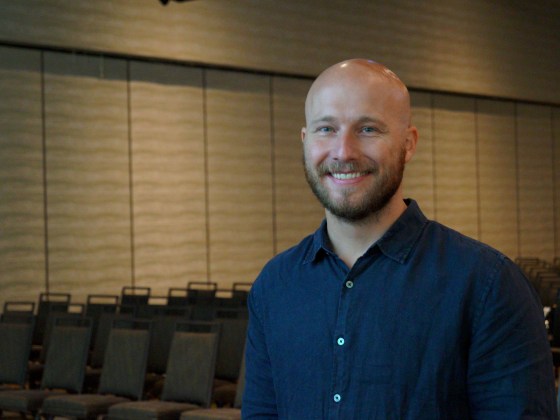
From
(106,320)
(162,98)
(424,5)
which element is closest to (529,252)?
(424,5)

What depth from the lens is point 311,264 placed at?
191cm

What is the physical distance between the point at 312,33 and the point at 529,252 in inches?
325

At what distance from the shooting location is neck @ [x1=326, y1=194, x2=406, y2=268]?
1.85m

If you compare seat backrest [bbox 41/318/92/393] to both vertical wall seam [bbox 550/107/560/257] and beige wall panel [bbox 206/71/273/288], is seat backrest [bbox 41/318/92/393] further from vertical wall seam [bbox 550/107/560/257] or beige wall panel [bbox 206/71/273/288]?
vertical wall seam [bbox 550/107/560/257]

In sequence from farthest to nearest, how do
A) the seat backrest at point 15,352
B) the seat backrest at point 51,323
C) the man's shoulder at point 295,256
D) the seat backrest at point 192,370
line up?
the seat backrest at point 51,323 < the seat backrest at point 15,352 < the seat backrest at point 192,370 < the man's shoulder at point 295,256

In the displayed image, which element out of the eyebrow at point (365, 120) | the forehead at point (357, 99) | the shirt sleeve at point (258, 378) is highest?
the forehead at point (357, 99)

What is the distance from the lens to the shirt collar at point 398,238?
182 cm

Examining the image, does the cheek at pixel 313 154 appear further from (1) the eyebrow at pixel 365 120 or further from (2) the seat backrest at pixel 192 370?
(2) the seat backrest at pixel 192 370

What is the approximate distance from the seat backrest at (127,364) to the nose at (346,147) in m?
5.53

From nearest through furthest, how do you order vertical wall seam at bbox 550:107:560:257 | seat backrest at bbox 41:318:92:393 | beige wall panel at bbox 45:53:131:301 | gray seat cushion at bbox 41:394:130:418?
gray seat cushion at bbox 41:394:130:418
seat backrest at bbox 41:318:92:393
beige wall panel at bbox 45:53:131:301
vertical wall seam at bbox 550:107:560:257

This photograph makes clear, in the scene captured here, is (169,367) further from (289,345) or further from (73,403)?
(289,345)

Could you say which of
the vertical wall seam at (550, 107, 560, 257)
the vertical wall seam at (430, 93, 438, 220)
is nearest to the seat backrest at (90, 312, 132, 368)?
the vertical wall seam at (430, 93, 438, 220)

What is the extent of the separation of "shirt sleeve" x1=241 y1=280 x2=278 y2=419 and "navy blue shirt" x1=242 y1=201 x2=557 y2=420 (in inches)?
2.4

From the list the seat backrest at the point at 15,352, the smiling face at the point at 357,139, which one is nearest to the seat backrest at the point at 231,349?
the seat backrest at the point at 15,352
